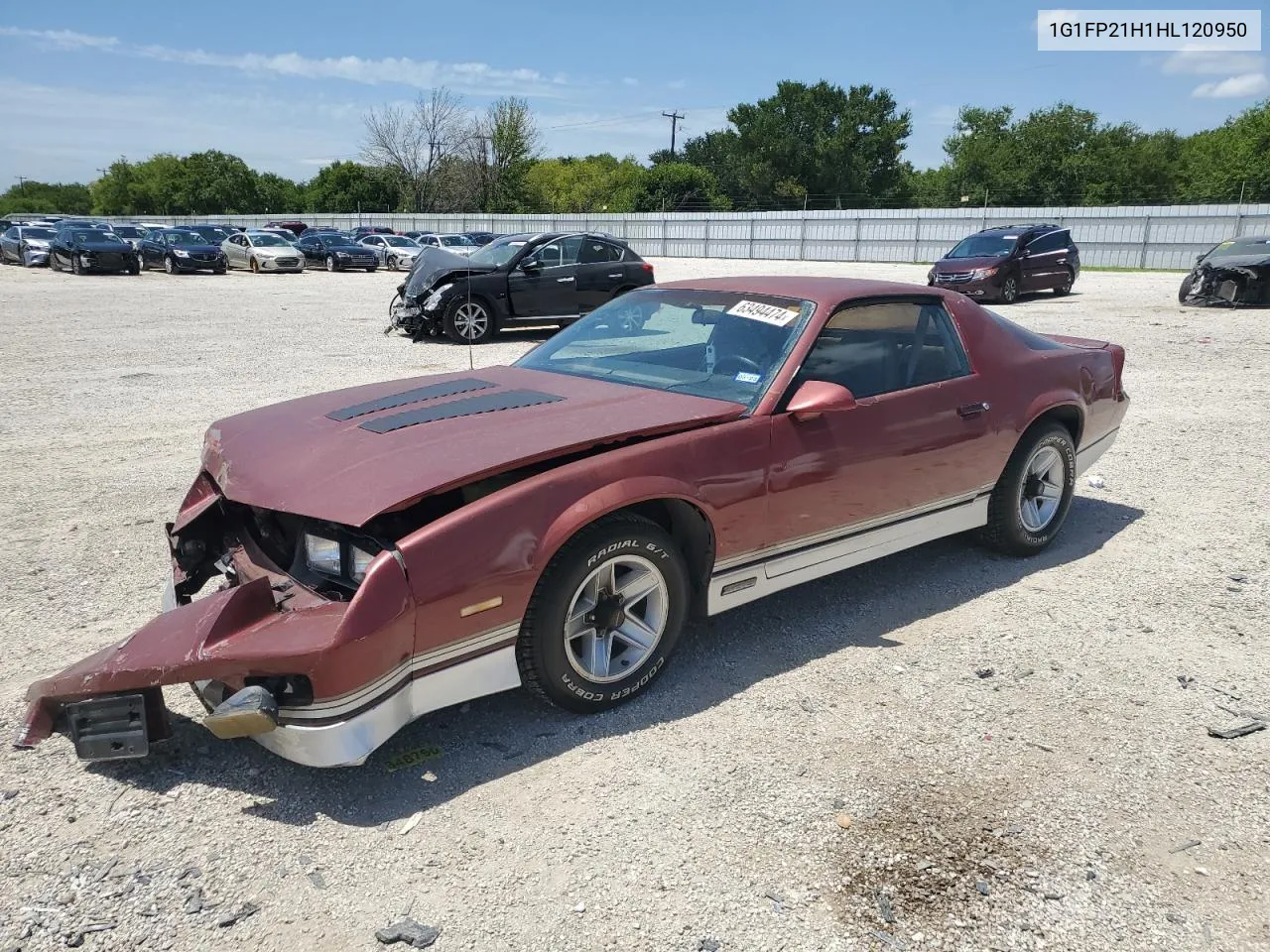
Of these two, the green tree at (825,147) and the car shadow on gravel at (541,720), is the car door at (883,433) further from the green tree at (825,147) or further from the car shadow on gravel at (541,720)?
the green tree at (825,147)

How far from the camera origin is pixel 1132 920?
239cm

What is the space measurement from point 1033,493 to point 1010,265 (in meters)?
16.5

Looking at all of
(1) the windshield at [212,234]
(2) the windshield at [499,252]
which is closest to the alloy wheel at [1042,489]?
(2) the windshield at [499,252]

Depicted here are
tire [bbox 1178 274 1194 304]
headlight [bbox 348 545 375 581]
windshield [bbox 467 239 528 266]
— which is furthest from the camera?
tire [bbox 1178 274 1194 304]

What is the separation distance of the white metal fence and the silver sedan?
80.9 ft

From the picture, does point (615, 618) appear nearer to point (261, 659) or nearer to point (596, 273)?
point (261, 659)

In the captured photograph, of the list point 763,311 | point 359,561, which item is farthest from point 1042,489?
point 359,561

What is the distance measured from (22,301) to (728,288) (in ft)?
68.6

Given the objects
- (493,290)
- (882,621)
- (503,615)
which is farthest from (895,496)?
(493,290)

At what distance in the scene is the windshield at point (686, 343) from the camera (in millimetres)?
3916

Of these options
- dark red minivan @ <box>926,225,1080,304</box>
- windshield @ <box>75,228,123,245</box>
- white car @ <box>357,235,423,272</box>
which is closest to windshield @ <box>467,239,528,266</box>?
dark red minivan @ <box>926,225,1080,304</box>

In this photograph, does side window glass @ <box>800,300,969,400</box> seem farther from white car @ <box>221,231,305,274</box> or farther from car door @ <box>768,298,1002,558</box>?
white car @ <box>221,231,305,274</box>

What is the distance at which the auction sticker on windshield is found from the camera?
159 inches

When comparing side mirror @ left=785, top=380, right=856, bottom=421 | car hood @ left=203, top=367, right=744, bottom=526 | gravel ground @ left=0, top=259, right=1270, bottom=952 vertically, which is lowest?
gravel ground @ left=0, top=259, right=1270, bottom=952
